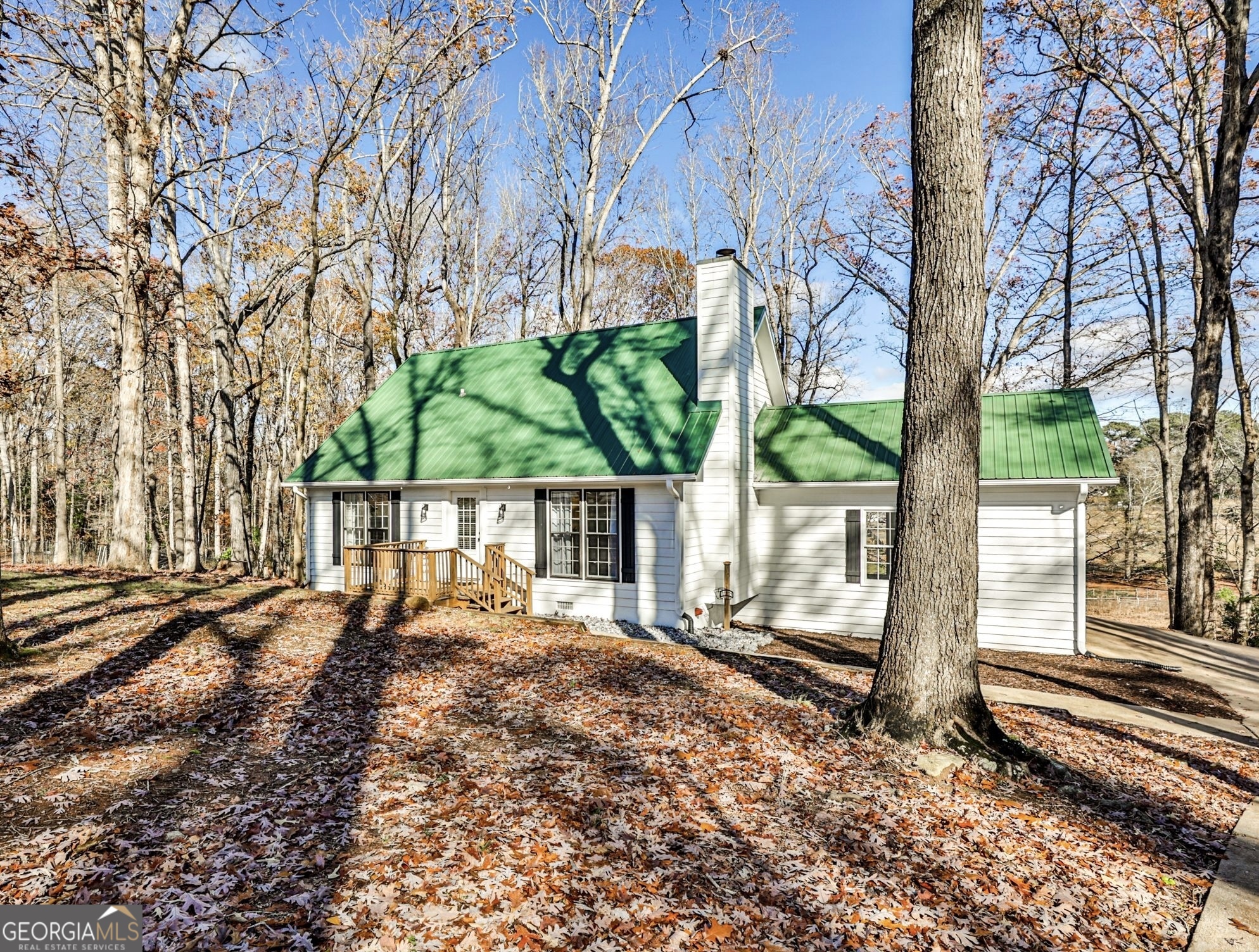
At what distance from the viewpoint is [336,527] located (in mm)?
15023

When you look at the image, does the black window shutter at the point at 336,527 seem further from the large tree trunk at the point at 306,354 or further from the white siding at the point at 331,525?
the large tree trunk at the point at 306,354

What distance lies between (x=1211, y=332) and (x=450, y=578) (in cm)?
1589

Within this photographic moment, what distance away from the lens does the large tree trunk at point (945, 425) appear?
5473mm

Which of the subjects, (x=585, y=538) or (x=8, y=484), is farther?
Result: (x=8, y=484)

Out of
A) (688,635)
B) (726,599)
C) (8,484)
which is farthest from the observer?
(8,484)

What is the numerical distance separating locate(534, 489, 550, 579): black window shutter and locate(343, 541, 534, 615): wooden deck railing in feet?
0.67

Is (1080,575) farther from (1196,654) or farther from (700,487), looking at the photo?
(700,487)

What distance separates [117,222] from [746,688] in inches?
590

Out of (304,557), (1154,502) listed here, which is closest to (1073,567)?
(304,557)

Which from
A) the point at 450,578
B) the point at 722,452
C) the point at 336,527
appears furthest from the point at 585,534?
the point at 336,527

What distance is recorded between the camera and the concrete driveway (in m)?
9.16

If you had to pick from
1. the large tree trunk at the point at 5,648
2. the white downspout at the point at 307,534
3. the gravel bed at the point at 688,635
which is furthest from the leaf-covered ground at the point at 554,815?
the white downspout at the point at 307,534

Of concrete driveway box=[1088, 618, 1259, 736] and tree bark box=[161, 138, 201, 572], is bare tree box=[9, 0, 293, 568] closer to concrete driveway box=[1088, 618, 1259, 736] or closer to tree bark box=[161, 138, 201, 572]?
tree bark box=[161, 138, 201, 572]

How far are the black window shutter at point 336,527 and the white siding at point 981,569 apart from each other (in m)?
9.21
